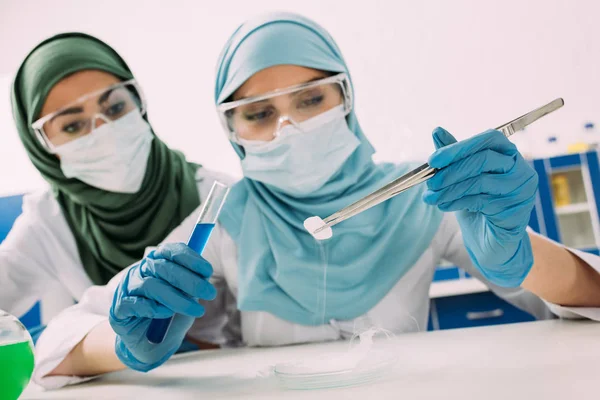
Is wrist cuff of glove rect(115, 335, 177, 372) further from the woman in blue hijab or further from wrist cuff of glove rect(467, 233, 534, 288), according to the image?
wrist cuff of glove rect(467, 233, 534, 288)

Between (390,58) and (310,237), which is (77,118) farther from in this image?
(390,58)

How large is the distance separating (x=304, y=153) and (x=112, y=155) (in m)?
0.69

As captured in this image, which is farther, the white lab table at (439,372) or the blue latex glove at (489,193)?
the blue latex glove at (489,193)

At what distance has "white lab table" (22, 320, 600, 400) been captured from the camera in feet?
2.10

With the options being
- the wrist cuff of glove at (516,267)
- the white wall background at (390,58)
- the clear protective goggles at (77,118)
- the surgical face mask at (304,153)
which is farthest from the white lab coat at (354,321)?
the white wall background at (390,58)

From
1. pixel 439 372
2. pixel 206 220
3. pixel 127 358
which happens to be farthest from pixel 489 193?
pixel 127 358

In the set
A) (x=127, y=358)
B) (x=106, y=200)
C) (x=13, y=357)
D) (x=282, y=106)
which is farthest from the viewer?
(x=106, y=200)

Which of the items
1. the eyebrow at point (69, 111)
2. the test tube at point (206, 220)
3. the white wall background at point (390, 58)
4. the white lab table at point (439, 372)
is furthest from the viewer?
the white wall background at point (390, 58)

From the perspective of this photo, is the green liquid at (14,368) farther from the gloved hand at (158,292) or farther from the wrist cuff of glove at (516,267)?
the wrist cuff of glove at (516,267)

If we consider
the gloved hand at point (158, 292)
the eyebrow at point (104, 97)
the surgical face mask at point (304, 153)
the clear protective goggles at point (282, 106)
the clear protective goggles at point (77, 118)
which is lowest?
the gloved hand at point (158, 292)

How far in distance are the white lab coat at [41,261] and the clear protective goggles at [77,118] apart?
0.24 meters

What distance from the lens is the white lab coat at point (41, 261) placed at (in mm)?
1665

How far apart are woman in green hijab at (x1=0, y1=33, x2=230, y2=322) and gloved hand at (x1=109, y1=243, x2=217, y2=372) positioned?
763 mm

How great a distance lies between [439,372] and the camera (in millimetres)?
767
